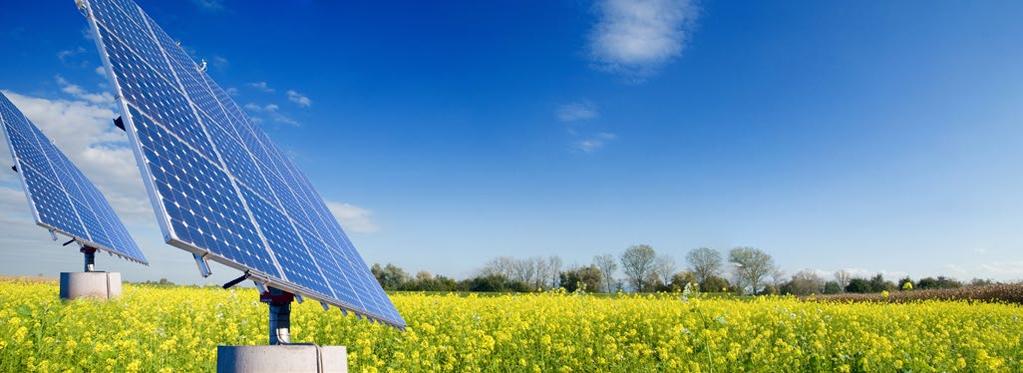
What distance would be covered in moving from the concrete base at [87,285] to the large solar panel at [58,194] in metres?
0.81

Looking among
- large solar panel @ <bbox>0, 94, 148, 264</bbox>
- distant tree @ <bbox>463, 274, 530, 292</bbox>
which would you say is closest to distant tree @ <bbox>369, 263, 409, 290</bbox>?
distant tree @ <bbox>463, 274, 530, 292</bbox>

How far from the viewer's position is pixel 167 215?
373cm

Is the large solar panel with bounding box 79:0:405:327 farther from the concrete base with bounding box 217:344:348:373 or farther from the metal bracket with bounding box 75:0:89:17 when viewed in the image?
the concrete base with bounding box 217:344:348:373

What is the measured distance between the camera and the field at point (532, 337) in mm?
10336

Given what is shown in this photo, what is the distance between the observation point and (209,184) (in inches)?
205

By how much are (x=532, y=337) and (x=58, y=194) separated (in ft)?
40.5

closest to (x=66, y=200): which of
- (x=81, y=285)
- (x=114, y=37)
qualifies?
(x=81, y=285)

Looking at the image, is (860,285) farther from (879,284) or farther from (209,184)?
(209,184)

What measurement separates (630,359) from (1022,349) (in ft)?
28.4

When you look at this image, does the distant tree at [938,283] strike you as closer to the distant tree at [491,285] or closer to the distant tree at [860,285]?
the distant tree at [860,285]

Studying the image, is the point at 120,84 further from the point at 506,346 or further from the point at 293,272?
the point at 506,346

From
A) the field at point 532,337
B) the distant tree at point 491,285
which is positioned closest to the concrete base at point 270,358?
the field at point 532,337

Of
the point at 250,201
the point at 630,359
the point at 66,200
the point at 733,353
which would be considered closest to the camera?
the point at 250,201

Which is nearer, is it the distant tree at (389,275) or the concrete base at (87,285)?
the concrete base at (87,285)
